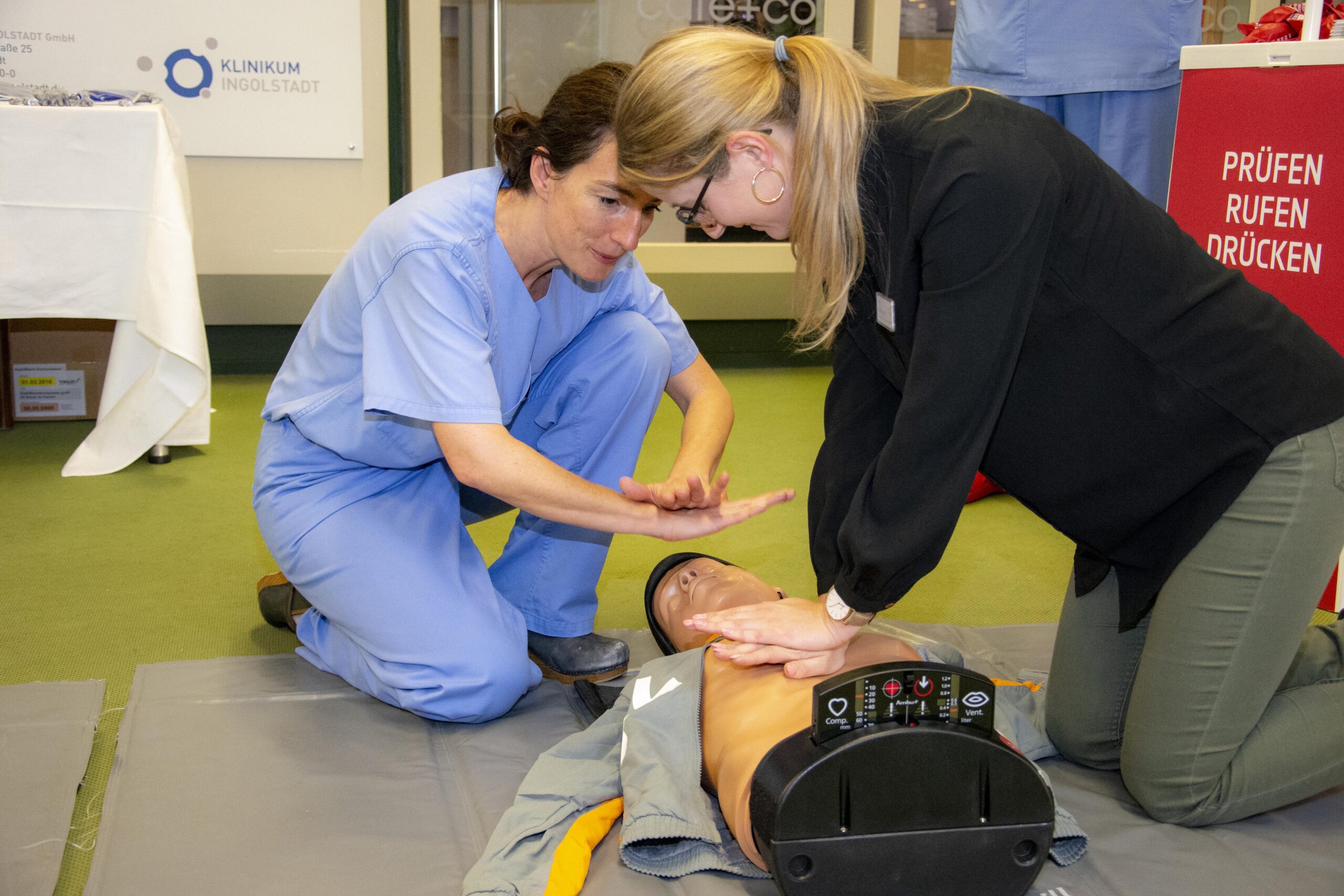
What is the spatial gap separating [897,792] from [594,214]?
793mm

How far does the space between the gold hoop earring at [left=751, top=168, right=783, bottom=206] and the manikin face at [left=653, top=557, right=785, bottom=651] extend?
2.22ft

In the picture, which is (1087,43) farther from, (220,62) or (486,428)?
(220,62)

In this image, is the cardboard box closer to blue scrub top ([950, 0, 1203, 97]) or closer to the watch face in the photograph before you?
blue scrub top ([950, 0, 1203, 97])

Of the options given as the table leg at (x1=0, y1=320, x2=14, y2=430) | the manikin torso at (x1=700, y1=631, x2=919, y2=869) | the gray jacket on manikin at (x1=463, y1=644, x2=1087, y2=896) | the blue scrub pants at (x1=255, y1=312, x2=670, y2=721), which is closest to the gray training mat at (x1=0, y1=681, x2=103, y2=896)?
the blue scrub pants at (x1=255, y1=312, x2=670, y2=721)

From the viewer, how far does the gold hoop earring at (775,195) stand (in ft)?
3.78

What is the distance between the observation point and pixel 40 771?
148 centimetres

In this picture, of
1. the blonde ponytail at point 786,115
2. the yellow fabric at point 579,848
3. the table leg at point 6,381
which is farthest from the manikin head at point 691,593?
the table leg at point 6,381

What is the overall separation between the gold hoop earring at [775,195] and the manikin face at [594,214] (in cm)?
26

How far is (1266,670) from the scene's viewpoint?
53.3 inches

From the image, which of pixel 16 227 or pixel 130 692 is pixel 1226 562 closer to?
pixel 130 692

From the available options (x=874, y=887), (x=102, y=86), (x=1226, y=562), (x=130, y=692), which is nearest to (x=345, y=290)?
(x=130, y=692)

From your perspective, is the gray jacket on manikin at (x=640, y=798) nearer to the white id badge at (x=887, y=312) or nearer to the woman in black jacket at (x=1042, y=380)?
the woman in black jacket at (x=1042, y=380)

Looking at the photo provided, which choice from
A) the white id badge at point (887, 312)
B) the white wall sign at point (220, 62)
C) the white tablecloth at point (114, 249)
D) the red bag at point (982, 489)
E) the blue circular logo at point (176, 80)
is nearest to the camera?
the white id badge at point (887, 312)

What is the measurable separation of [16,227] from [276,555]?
5.05ft
